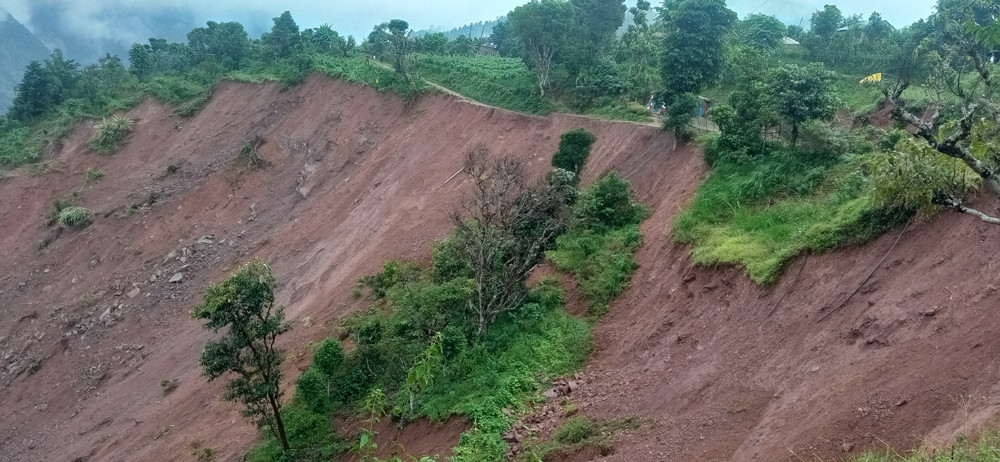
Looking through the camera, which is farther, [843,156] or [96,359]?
[96,359]

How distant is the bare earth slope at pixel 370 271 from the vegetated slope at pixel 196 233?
0.09 metres

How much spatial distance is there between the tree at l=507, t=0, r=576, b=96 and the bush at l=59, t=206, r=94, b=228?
20.1 m

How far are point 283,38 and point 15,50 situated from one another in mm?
81437

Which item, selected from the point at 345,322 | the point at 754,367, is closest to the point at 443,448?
the point at 754,367

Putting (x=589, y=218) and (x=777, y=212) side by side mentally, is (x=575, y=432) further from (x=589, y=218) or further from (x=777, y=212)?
(x=589, y=218)

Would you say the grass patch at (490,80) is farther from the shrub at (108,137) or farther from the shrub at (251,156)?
the shrub at (108,137)

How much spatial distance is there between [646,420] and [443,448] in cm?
322

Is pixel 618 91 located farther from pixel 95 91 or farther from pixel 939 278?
pixel 95 91

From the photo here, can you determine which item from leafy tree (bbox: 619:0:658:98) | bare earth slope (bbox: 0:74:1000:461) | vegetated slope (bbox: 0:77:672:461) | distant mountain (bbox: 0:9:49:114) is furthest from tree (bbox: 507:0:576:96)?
distant mountain (bbox: 0:9:49:114)

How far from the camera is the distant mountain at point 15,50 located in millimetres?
88019

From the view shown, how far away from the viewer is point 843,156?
12.9 m

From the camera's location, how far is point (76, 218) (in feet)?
90.2

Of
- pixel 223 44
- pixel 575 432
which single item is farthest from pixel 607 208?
pixel 223 44

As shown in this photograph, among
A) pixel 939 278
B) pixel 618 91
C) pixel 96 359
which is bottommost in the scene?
pixel 939 278
